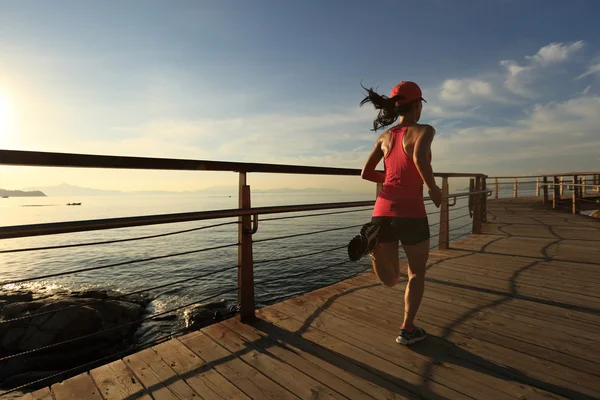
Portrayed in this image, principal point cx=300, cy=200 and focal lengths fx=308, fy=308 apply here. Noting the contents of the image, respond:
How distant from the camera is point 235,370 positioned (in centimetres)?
198

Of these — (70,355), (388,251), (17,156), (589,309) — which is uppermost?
(17,156)

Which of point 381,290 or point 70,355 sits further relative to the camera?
point 70,355

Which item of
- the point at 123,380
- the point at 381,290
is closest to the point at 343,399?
the point at 123,380

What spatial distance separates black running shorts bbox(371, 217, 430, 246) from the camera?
6.81 ft

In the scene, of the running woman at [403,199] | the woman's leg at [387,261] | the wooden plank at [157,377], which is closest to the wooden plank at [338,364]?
the running woman at [403,199]

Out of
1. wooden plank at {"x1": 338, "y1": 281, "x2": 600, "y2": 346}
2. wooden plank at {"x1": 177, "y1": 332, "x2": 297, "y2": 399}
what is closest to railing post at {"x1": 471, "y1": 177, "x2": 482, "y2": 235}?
wooden plank at {"x1": 338, "y1": 281, "x2": 600, "y2": 346}

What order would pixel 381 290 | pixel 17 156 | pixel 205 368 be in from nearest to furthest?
pixel 17 156, pixel 205 368, pixel 381 290

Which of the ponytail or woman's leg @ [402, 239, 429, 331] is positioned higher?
the ponytail

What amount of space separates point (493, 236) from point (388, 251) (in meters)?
6.09

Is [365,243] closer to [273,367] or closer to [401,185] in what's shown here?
[401,185]

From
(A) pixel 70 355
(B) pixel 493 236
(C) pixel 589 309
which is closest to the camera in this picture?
(C) pixel 589 309

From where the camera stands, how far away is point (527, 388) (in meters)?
1.78

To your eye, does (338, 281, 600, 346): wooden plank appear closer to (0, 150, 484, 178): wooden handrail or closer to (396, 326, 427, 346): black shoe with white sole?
(396, 326, 427, 346): black shoe with white sole

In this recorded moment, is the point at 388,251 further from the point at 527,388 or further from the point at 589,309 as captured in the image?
the point at 589,309
